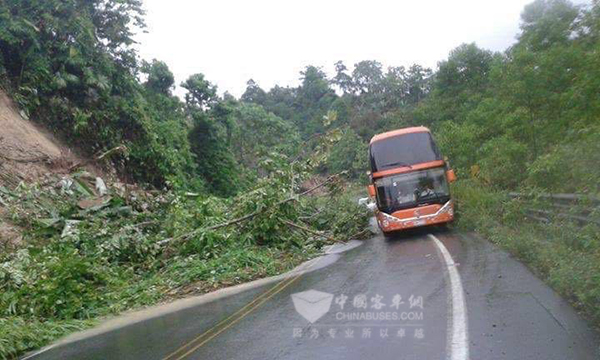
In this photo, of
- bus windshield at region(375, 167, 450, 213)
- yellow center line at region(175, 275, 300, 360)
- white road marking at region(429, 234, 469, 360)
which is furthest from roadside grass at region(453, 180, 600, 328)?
yellow center line at region(175, 275, 300, 360)

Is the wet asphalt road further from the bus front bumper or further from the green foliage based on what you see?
the green foliage

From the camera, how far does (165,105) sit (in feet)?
118

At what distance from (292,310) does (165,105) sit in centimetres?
2962

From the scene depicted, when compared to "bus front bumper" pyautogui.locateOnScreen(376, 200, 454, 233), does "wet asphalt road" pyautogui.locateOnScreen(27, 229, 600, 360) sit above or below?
below

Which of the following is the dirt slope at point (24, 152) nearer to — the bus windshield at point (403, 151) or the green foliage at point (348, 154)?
the bus windshield at point (403, 151)

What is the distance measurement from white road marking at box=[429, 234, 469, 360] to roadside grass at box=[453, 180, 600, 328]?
128 centimetres

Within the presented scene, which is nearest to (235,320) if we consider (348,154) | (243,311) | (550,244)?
(243,311)

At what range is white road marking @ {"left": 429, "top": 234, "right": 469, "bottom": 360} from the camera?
552 centimetres

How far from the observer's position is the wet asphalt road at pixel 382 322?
5.74 meters

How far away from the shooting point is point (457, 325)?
6402 millimetres

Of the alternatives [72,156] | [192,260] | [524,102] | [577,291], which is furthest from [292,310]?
[72,156]

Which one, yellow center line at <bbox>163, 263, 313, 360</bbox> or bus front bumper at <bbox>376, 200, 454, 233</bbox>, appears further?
bus front bumper at <bbox>376, 200, 454, 233</bbox>

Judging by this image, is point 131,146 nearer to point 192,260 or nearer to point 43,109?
point 43,109

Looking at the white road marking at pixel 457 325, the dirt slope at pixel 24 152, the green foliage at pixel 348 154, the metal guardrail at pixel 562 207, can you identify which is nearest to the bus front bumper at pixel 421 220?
the metal guardrail at pixel 562 207
